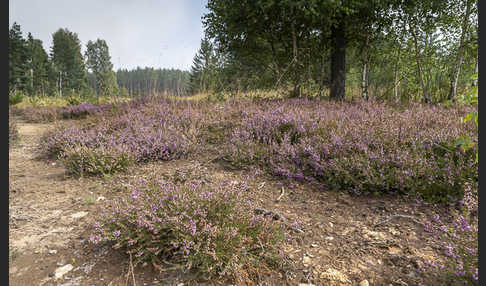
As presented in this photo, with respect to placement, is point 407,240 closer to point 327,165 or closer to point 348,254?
point 348,254

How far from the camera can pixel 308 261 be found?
1739 mm

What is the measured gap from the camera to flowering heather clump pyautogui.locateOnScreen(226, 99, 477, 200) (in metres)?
2.37

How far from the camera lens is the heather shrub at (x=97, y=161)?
3.23 metres

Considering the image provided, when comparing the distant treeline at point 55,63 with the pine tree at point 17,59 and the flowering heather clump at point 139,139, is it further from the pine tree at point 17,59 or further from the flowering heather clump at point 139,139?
the flowering heather clump at point 139,139

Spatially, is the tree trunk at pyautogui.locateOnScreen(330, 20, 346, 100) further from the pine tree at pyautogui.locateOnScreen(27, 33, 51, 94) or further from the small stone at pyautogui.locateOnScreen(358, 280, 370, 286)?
the pine tree at pyautogui.locateOnScreen(27, 33, 51, 94)

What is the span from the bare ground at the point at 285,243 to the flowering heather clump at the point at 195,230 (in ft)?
0.39

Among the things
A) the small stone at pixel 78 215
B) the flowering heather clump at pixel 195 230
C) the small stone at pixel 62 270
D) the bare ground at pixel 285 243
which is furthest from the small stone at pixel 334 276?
the small stone at pixel 78 215

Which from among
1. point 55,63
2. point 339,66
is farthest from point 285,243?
point 55,63

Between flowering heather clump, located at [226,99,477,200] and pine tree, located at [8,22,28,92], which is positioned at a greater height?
pine tree, located at [8,22,28,92]

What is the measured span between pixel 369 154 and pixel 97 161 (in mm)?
3136

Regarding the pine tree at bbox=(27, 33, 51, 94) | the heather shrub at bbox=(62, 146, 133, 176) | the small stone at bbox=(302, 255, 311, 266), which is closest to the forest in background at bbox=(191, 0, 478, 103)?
the heather shrub at bbox=(62, 146, 133, 176)

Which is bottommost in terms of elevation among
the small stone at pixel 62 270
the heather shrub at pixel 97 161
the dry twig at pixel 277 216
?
the small stone at pixel 62 270

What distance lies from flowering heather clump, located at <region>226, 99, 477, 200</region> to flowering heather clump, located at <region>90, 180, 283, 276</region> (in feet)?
4.05

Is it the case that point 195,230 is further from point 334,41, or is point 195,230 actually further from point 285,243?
point 334,41
